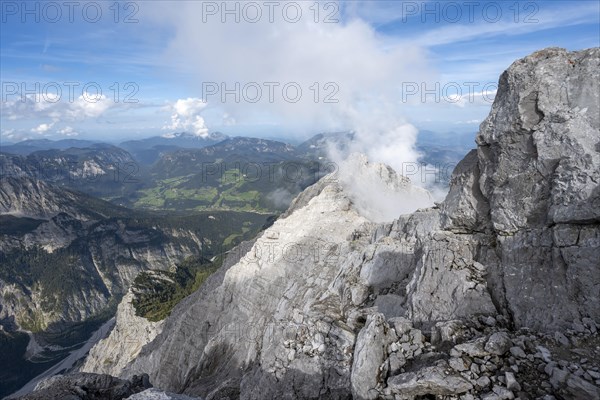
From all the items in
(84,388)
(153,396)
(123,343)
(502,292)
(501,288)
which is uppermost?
(501,288)

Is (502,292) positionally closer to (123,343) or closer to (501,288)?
(501,288)

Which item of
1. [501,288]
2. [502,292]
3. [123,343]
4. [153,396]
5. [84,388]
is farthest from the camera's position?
[123,343]

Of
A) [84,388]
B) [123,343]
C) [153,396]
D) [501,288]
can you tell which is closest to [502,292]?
[501,288]

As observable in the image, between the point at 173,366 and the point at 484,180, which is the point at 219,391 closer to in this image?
the point at 484,180

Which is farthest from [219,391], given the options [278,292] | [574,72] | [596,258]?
[574,72]

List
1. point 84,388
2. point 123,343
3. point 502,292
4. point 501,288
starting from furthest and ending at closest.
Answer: point 123,343 < point 84,388 < point 501,288 < point 502,292

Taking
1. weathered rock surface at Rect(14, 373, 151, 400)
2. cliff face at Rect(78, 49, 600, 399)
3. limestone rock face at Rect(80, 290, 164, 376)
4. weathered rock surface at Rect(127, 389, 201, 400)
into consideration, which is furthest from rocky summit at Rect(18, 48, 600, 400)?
limestone rock face at Rect(80, 290, 164, 376)

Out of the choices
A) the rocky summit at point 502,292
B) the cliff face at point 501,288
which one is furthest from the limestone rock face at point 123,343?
the cliff face at point 501,288

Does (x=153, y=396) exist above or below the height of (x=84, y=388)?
above

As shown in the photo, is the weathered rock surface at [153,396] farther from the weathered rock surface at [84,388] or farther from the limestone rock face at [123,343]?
the limestone rock face at [123,343]
